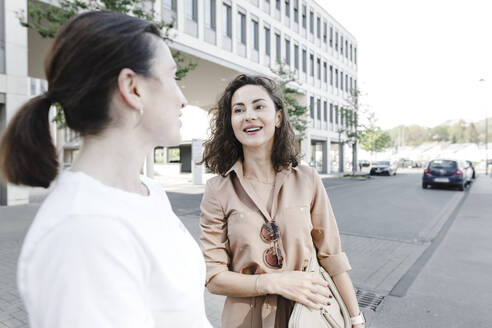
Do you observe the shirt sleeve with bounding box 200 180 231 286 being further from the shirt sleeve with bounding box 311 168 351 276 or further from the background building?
the background building

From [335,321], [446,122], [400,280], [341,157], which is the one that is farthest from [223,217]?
[446,122]

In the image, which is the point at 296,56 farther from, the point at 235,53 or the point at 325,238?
the point at 325,238

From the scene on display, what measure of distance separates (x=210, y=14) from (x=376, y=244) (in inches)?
651

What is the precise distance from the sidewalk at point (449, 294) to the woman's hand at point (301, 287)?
2271mm

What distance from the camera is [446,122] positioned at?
11200 cm

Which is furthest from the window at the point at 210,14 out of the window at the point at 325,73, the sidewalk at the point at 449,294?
the window at the point at 325,73

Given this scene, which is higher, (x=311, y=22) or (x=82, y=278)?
(x=311, y=22)

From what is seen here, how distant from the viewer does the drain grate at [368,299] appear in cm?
382

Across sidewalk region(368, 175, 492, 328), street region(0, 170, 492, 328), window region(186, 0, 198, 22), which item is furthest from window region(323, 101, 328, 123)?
sidewalk region(368, 175, 492, 328)

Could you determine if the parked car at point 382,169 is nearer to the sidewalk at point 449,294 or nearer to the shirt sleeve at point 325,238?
the sidewalk at point 449,294

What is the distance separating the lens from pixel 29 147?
838 mm

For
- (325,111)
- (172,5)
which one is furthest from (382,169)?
(172,5)

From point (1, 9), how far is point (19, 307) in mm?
10947

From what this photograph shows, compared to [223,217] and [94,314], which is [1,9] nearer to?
[223,217]
